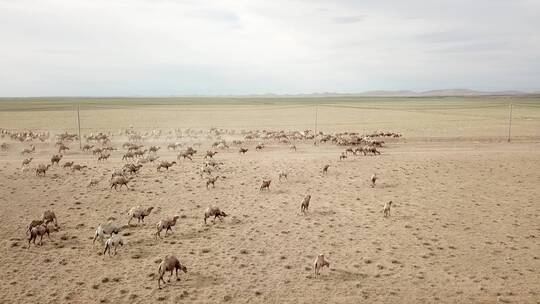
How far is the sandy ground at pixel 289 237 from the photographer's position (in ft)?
34.7

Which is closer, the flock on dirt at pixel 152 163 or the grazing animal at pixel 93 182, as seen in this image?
the flock on dirt at pixel 152 163

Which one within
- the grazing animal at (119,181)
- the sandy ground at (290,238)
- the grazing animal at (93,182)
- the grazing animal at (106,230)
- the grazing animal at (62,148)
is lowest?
the sandy ground at (290,238)

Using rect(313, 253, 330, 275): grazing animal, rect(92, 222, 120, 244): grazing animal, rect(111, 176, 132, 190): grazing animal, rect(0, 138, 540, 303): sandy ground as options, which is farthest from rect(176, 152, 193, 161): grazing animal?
rect(313, 253, 330, 275): grazing animal

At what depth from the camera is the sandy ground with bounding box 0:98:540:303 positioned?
1057 centimetres

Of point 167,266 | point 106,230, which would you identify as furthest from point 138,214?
point 167,266

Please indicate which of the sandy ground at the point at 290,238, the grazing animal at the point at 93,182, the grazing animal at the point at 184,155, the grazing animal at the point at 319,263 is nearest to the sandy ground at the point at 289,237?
the sandy ground at the point at 290,238

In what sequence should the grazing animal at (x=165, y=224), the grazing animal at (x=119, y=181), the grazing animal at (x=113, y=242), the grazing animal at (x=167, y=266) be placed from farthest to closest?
the grazing animal at (x=119, y=181) < the grazing animal at (x=165, y=224) < the grazing animal at (x=113, y=242) < the grazing animal at (x=167, y=266)

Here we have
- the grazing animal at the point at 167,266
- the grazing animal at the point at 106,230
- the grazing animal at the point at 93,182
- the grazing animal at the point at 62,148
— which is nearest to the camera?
the grazing animal at the point at 167,266

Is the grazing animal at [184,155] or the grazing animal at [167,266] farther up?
the grazing animal at [184,155]

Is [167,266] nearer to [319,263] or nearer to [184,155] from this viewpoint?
[319,263]

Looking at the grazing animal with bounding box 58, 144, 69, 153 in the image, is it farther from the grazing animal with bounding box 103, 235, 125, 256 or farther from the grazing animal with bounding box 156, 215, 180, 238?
the grazing animal with bounding box 103, 235, 125, 256

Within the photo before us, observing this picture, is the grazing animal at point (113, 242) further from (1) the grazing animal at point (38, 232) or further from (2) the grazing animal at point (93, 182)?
(2) the grazing animal at point (93, 182)

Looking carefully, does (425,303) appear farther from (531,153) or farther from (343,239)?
(531,153)

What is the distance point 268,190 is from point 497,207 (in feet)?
30.9
